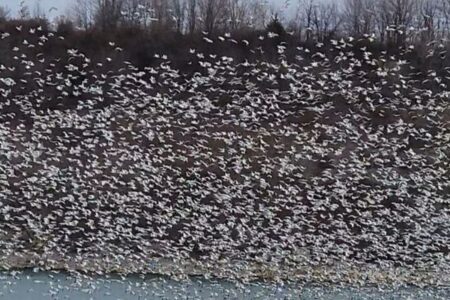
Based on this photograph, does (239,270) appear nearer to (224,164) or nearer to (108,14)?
(224,164)

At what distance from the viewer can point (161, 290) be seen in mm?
18297

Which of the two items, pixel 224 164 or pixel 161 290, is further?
pixel 161 290

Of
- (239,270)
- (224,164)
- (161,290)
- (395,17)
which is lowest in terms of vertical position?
(161,290)

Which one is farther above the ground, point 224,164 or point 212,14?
point 212,14

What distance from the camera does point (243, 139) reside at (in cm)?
1619

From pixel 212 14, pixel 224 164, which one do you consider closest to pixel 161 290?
pixel 224 164

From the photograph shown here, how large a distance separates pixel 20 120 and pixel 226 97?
12.2 feet

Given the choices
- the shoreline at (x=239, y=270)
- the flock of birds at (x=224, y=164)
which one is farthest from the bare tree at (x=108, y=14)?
the shoreline at (x=239, y=270)

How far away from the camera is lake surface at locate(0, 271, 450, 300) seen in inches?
696

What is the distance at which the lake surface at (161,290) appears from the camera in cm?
1767

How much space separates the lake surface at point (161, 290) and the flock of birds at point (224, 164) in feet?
2.03

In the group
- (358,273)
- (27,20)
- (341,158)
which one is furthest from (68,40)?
(358,273)

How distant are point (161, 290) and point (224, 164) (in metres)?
3.50

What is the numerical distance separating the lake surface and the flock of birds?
620 mm
